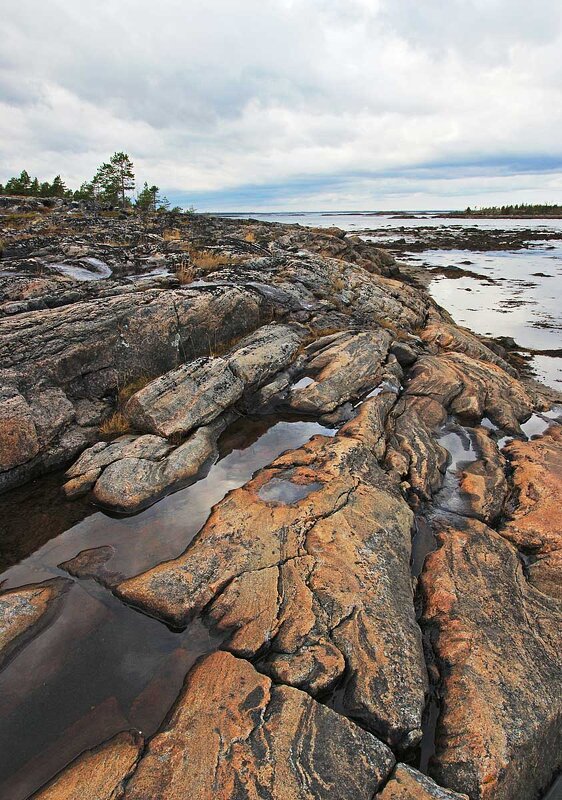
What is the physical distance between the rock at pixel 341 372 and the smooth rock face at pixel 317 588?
4145 mm

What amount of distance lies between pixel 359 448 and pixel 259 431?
11.3ft

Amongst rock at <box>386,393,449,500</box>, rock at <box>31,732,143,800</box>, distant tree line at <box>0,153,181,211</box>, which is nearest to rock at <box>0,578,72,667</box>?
rock at <box>31,732,143,800</box>

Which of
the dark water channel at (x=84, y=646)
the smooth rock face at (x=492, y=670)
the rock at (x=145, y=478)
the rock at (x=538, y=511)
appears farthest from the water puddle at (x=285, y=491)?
the rock at (x=538, y=511)

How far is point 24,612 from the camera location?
21.7 ft

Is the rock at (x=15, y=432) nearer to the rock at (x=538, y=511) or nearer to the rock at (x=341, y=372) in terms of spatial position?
the rock at (x=341, y=372)

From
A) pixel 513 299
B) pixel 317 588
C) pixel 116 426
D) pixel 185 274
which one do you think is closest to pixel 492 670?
pixel 317 588

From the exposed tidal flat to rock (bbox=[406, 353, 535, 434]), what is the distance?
111 mm

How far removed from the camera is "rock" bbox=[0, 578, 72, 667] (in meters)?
6.25

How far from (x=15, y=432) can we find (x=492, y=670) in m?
10.9

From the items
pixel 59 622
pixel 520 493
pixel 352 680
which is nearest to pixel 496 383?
pixel 520 493

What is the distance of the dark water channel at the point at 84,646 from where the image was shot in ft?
17.0

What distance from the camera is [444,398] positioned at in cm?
1457

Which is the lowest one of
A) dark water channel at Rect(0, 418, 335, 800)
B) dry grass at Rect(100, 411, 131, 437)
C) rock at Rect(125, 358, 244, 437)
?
dark water channel at Rect(0, 418, 335, 800)

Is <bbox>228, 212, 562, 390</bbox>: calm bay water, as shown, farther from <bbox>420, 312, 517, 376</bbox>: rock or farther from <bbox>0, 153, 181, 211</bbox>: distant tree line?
<bbox>0, 153, 181, 211</bbox>: distant tree line
